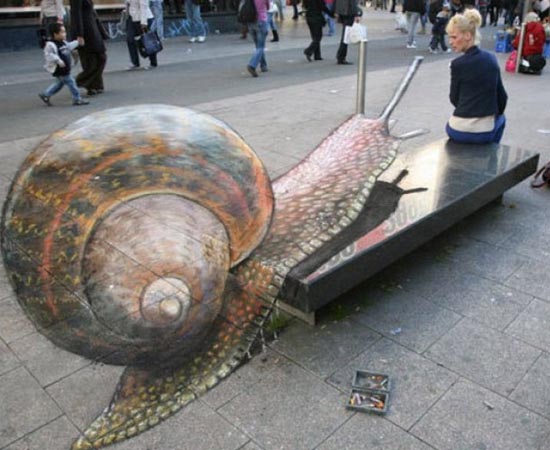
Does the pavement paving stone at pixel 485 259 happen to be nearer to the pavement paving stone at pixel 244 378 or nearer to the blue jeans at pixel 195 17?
the pavement paving stone at pixel 244 378

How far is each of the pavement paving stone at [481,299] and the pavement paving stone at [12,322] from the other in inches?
95.6

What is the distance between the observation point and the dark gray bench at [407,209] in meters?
3.07

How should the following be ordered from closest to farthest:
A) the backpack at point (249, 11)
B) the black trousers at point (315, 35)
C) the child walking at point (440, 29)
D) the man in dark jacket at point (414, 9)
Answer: the backpack at point (249, 11) → the black trousers at point (315, 35) → the child walking at point (440, 29) → the man in dark jacket at point (414, 9)

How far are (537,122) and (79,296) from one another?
6.83 metres

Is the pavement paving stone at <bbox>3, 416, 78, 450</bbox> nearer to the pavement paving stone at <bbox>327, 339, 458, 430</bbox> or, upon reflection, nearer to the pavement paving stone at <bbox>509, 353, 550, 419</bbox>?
the pavement paving stone at <bbox>327, 339, 458, 430</bbox>

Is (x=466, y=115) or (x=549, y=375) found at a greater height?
(x=466, y=115)

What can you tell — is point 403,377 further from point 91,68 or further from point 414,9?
point 414,9

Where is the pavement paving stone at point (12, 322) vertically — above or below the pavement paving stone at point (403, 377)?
above

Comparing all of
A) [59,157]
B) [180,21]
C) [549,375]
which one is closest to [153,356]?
[59,157]

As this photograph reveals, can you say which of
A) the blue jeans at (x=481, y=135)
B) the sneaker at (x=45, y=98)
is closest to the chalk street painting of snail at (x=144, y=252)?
the blue jeans at (x=481, y=135)

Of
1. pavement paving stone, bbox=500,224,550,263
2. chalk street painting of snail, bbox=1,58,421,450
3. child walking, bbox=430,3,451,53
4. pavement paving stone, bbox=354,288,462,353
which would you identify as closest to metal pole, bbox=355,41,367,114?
pavement paving stone, bbox=500,224,550,263

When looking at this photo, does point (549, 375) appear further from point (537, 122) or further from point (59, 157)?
point (537, 122)

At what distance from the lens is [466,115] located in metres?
4.98

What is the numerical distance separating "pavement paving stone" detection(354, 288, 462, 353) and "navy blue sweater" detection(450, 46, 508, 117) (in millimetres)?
2146
